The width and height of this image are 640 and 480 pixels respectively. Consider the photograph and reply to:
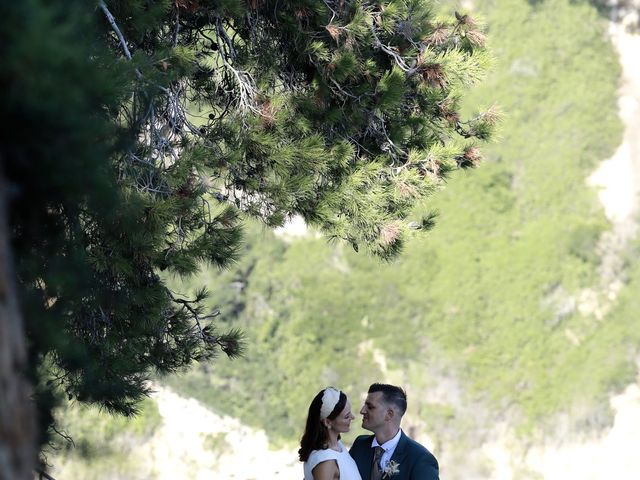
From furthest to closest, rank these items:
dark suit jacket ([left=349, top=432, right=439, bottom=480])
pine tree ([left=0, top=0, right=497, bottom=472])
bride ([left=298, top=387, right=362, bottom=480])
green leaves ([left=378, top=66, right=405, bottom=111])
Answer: green leaves ([left=378, top=66, right=405, bottom=111]) < pine tree ([left=0, top=0, right=497, bottom=472]) < dark suit jacket ([left=349, top=432, right=439, bottom=480]) < bride ([left=298, top=387, right=362, bottom=480])

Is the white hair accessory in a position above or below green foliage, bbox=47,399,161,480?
below

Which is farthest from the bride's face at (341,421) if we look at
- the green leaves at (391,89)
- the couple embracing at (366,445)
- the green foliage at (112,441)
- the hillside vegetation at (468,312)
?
the green foliage at (112,441)

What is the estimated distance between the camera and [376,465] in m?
3.50

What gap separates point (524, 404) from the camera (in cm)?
1703

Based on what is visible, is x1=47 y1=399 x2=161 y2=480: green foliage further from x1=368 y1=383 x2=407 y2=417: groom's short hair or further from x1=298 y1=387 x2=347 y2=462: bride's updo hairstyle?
x1=298 y1=387 x2=347 y2=462: bride's updo hairstyle

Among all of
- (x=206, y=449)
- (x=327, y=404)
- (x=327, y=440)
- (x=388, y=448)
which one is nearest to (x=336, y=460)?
(x=327, y=440)

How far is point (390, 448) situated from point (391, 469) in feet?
0.29

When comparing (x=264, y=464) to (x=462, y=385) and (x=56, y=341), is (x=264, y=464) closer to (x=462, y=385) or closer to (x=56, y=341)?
(x=462, y=385)

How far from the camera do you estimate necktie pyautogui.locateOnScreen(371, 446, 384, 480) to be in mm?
3488

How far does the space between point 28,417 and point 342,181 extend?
347 centimetres

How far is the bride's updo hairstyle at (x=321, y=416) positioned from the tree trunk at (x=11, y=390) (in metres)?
1.78

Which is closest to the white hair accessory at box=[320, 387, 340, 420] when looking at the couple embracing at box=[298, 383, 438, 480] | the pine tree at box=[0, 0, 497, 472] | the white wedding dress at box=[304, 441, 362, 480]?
the couple embracing at box=[298, 383, 438, 480]

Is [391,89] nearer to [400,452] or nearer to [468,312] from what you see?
[400,452]

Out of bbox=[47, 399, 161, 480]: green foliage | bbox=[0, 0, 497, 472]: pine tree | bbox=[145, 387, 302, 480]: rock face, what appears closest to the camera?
bbox=[0, 0, 497, 472]: pine tree
